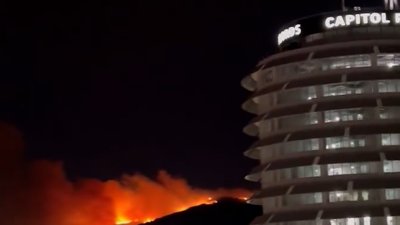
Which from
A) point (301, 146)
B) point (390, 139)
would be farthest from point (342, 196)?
point (390, 139)

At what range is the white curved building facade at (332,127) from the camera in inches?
4550

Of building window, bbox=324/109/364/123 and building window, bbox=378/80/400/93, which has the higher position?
building window, bbox=378/80/400/93

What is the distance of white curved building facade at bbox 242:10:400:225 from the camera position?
379 feet

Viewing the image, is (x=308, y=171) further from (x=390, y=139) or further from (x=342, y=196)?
(x=390, y=139)

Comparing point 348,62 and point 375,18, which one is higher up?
point 375,18

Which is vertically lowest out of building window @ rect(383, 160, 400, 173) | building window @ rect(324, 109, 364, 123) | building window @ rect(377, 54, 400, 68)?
building window @ rect(383, 160, 400, 173)

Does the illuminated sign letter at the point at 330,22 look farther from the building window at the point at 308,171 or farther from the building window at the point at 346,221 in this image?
the building window at the point at 346,221

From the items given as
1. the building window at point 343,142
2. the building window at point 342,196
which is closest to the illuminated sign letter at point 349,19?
the building window at point 343,142

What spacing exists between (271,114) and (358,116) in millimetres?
12212

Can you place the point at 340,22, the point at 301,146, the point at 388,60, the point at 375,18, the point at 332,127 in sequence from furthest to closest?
the point at 340,22 < the point at 375,18 < the point at 388,60 < the point at 301,146 < the point at 332,127

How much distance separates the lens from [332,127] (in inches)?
4690

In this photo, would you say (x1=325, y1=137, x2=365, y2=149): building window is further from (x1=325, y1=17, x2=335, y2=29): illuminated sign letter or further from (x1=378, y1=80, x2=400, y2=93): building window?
(x1=325, y1=17, x2=335, y2=29): illuminated sign letter

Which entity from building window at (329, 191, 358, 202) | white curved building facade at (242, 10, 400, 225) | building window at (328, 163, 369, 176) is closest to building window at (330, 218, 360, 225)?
white curved building facade at (242, 10, 400, 225)

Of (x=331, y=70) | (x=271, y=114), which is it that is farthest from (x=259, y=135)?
(x=331, y=70)
